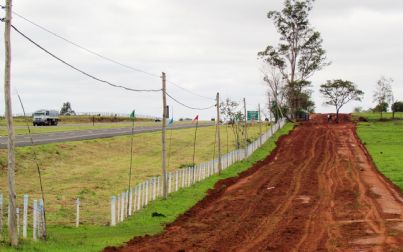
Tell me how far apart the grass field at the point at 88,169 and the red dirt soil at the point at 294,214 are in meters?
5.38

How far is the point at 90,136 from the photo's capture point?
2391 inches

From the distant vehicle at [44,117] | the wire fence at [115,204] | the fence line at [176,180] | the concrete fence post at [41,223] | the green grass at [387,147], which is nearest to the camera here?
the concrete fence post at [41,223]

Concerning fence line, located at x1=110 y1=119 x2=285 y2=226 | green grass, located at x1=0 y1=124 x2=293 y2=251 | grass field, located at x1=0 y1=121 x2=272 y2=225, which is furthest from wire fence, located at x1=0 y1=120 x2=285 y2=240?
green grass, located at x1=0 y1=124 x2=293 y2=251

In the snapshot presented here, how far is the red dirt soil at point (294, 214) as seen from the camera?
19250mm

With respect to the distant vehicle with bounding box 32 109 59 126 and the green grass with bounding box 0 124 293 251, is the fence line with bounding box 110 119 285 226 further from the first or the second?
the distant vehicle with bounding box 32 109 59 126

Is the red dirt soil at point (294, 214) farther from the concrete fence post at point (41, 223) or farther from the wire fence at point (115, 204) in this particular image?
the concrete fence post at point (41, 223)

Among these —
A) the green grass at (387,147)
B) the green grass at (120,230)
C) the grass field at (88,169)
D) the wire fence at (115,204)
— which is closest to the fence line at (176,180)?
the wire fence at (115,204)

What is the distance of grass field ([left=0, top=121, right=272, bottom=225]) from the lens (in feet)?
93.5

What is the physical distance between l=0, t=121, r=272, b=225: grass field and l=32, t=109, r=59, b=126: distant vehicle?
921 inches

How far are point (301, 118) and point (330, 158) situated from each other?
5458 centimetres

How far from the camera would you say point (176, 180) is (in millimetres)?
33344

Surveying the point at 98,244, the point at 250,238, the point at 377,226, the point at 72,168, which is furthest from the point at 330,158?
the point at 98,244

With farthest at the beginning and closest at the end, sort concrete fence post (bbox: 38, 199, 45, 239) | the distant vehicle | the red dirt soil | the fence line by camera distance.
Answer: the distant vehicle, the fence line, the red dirt soil, concrete fence post (bbox: 38, 199, 45, 239)

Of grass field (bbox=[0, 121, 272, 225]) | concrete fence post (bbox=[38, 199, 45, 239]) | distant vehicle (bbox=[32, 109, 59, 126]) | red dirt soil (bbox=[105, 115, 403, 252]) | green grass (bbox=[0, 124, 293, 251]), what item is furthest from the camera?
distant vehicle (bbox=[32, 109, 59, 126])
